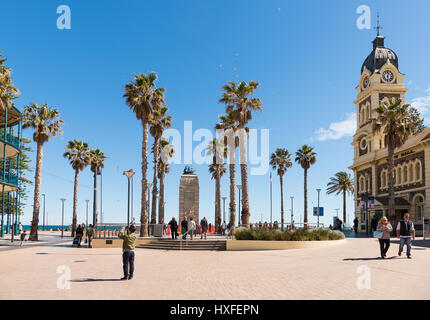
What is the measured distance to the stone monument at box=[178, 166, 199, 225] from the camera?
1304 inches

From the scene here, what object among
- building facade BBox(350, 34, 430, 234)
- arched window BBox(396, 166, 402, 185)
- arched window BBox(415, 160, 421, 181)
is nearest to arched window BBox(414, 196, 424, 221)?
building facade BBox(350, 34, 430, 234)

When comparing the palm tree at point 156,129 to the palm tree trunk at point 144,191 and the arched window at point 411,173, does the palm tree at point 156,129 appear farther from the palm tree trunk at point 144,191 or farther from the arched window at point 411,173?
the arched window at point 411,173

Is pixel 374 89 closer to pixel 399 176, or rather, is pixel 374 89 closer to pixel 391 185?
pixel 399 176

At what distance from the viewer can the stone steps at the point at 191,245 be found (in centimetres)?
2362

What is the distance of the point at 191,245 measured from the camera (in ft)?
78.7

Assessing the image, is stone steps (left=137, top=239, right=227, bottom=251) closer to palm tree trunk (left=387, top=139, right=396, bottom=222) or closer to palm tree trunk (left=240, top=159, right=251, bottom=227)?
palm tree trunk (left=240, top=159, right=251, bottom=227)

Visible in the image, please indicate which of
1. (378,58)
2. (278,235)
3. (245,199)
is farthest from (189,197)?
(378,58)

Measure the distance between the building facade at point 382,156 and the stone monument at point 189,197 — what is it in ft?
55.7

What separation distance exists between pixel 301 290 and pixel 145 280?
4.12 m

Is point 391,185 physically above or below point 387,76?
below

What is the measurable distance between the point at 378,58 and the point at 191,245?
135 feet

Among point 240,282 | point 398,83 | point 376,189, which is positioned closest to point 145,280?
point 240,282
